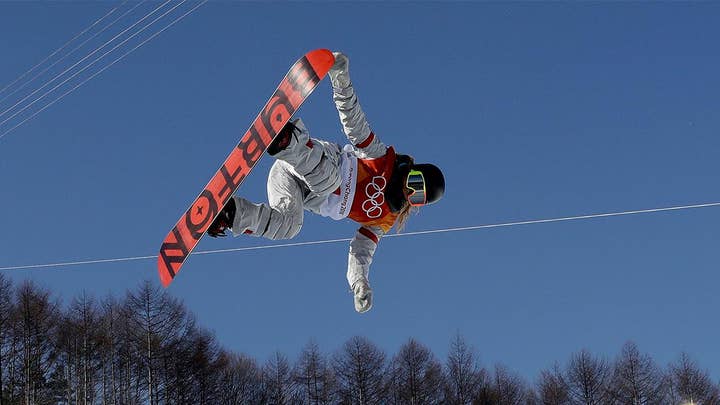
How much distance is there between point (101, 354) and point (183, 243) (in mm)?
26939

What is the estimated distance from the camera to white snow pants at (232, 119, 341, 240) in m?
7.94

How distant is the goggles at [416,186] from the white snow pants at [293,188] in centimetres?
70

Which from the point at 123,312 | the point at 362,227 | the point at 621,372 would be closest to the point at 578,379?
the point at 621,372

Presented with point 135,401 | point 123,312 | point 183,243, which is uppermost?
point 123,312

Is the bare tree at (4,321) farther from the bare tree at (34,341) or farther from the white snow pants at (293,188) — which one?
the white snow pants at (293,188)

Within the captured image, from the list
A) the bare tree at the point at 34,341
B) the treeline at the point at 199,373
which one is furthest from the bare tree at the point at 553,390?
the bare tree at the point at 34,341

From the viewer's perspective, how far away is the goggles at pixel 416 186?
877 cm

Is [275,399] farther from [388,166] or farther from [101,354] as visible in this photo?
[388,166]

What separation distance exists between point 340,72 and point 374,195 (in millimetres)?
1346

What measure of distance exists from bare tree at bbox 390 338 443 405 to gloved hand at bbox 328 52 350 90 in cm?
2751

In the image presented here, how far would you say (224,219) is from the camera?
7.89 m

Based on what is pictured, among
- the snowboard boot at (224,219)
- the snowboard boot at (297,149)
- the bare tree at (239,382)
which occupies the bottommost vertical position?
the snowboard boot at (224,219)

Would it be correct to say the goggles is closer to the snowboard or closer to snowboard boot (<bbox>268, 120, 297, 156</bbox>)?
snowboard boot (<bbox>268, 120, 297, 156</bbox>)

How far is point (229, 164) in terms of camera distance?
790cm
